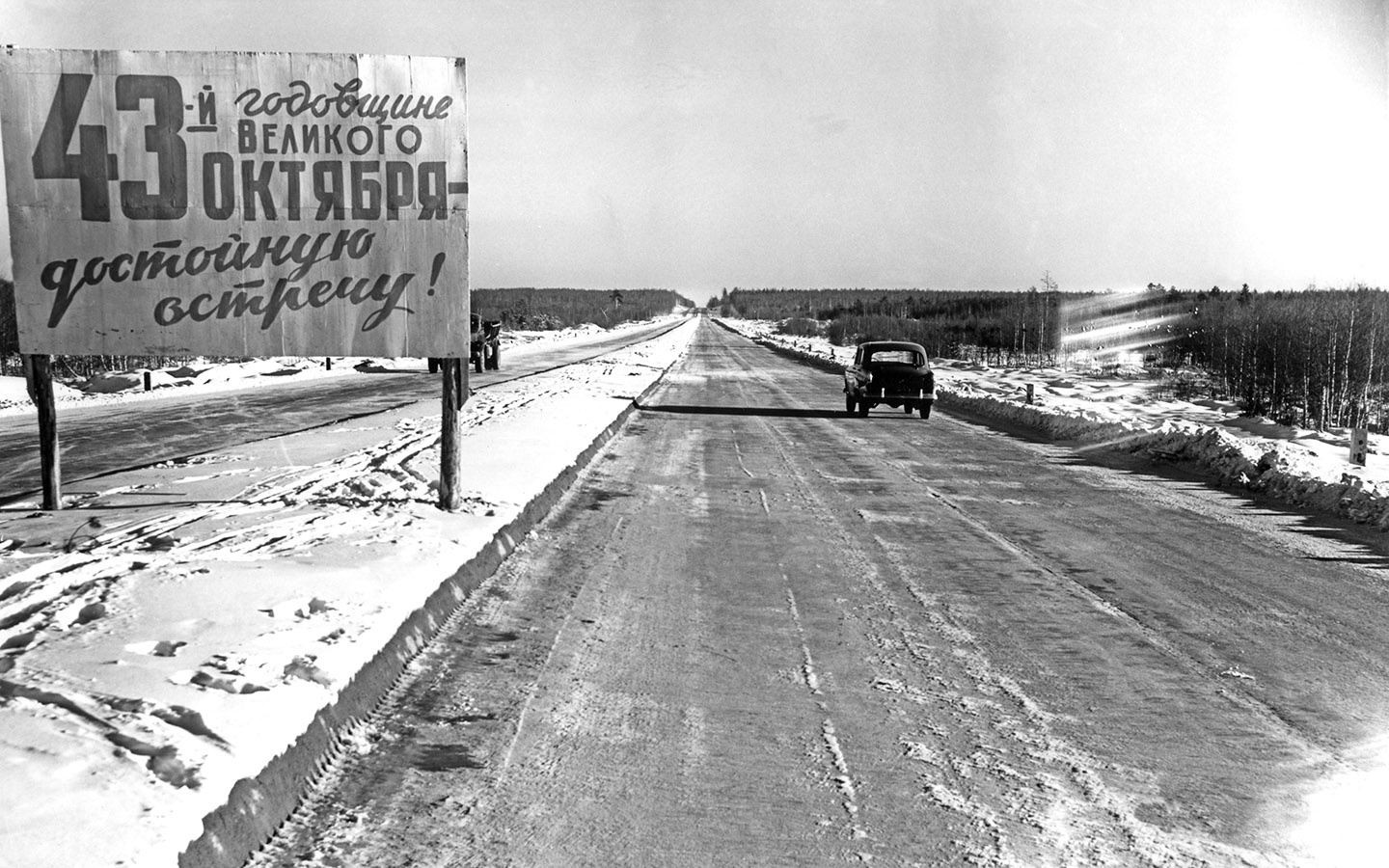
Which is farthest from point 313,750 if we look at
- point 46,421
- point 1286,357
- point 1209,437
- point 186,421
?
point 1286,357

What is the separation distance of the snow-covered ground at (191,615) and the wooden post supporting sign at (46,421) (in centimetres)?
27

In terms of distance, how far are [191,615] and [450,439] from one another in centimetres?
371

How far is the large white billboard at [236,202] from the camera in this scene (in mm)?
8555

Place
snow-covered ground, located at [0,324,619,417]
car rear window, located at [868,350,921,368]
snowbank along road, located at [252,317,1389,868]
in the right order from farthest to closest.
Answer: snow-covered ground, located at [0,324,619,417], car rear window, located at [868,350,921,368], snowbank along road, located at [252,317,1389,868]

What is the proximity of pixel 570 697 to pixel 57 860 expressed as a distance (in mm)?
2280

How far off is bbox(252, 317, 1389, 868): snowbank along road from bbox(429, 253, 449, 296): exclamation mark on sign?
2430 millimetres

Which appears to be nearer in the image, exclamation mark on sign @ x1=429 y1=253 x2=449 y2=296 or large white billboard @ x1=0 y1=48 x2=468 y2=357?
large white billboard @ x1=0 y1=48 x2=468 y2=357

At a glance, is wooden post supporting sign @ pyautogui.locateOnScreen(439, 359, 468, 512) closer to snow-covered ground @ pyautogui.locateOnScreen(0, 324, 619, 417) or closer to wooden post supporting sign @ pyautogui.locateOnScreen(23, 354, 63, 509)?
wooden post supporting sign @ pyautogui.locateOnScreen(23, 354, 63, 509)

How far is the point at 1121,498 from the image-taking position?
36.6 feet

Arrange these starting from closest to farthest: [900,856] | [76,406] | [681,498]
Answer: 1. [900,856]
2. [681,498]
3. [76,406]

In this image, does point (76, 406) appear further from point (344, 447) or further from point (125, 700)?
point (125, 700)

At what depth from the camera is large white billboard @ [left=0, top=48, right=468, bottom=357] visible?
8.55 m

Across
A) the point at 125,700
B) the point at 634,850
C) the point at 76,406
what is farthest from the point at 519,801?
the point at 76,406

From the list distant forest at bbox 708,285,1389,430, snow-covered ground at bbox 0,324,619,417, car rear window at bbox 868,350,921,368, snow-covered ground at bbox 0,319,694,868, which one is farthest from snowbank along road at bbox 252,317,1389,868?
distant forest at bbox 708,285,1389,430
